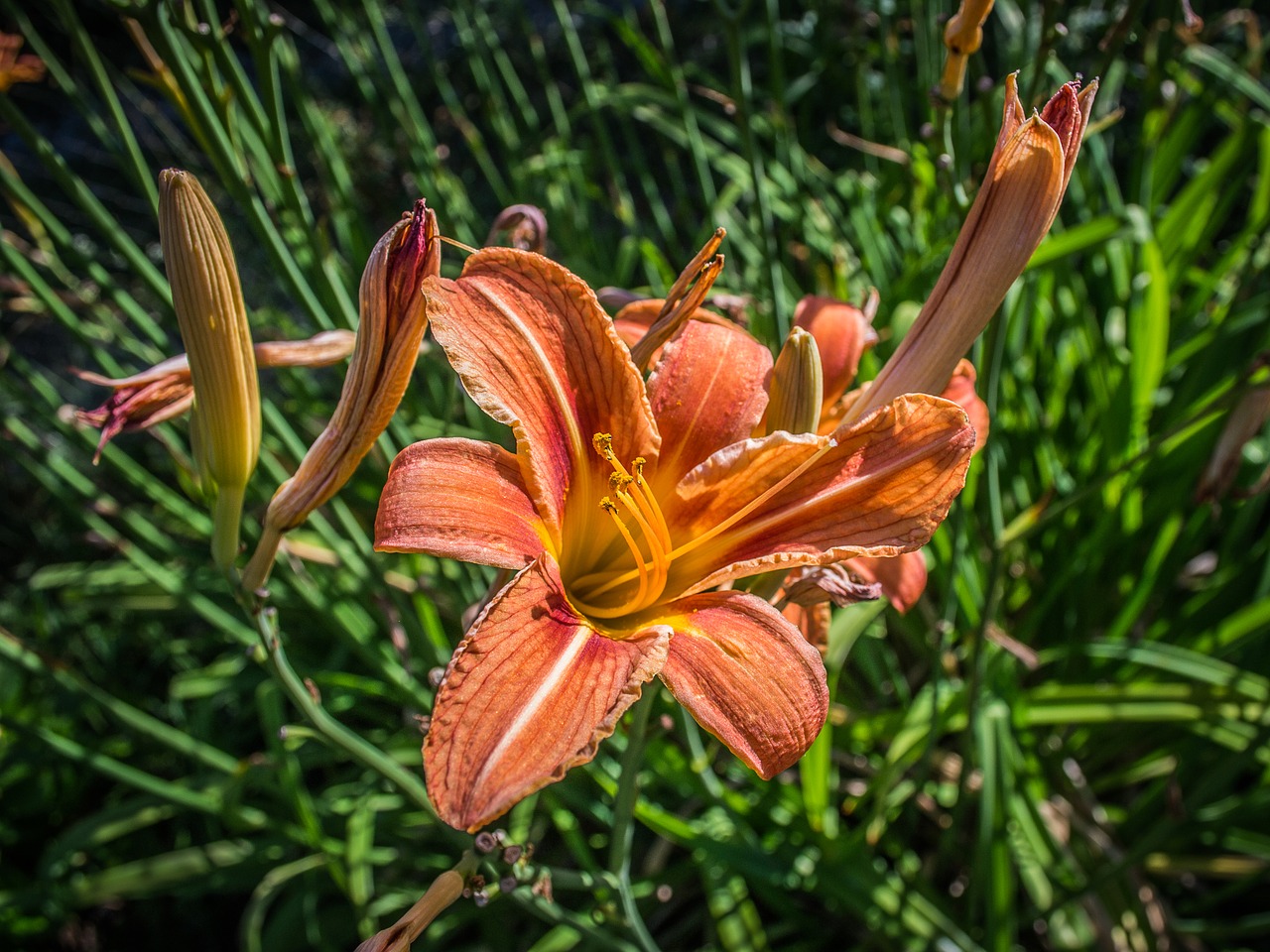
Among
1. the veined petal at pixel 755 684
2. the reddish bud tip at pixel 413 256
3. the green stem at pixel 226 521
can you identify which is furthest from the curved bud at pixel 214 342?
the veined petal at pixel 755 684

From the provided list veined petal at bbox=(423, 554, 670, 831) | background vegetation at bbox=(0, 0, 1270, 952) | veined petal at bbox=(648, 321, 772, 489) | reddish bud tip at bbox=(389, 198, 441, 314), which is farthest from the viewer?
background vegetation at bbox=(0, 0, 1270, 952)

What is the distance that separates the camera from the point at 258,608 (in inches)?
29.4

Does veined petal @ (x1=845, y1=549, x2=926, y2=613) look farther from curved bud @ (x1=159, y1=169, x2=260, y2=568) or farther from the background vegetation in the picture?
curved bud @ (x1=159, y1=169, x2=260, y2=568)

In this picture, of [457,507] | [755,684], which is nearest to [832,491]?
[755,684]

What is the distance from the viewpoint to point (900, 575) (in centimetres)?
86

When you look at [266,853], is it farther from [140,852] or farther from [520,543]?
[520,543]

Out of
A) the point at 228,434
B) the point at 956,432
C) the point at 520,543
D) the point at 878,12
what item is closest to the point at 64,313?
the point at 228,434

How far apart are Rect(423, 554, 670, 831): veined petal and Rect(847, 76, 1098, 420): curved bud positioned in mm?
288

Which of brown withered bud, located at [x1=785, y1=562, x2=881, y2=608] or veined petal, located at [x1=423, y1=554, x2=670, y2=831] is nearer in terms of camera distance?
veined petal, located at [x1=423, y1=554, x2=670, y2=831]

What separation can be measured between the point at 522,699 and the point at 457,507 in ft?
0.48

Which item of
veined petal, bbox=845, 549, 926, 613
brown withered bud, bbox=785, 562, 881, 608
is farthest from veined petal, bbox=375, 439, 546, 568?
veined petal, bbox=845, 549, 926, 613

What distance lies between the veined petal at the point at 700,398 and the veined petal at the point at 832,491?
5 cm

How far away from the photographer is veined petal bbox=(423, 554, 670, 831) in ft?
1.73

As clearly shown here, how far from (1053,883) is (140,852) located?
1813 millimetres
